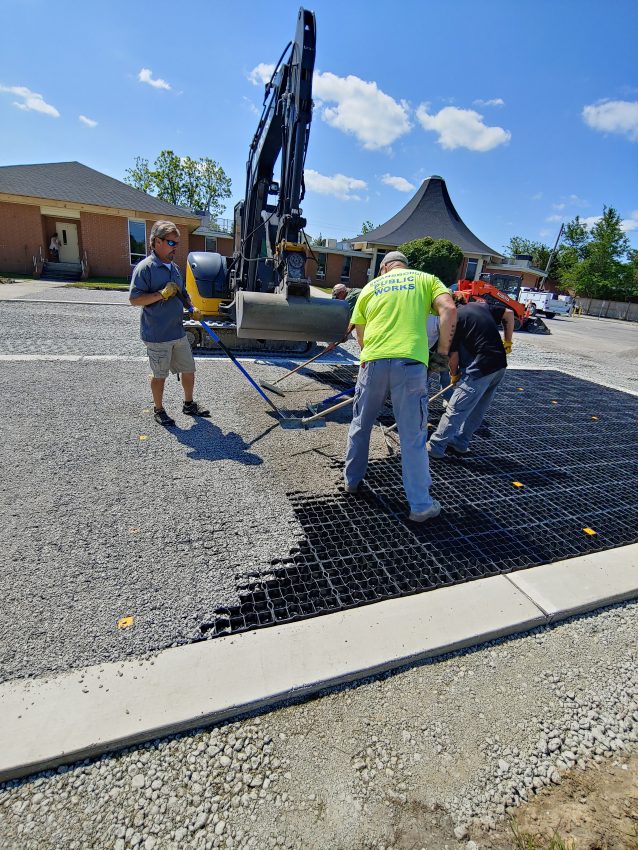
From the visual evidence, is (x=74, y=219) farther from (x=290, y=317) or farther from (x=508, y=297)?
(x=290, y=317)

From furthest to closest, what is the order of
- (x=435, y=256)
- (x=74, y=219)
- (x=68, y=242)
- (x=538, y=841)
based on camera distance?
(x=435, y=256), (x=68, y=242), (x=74, y=219), (x=538, y=841)

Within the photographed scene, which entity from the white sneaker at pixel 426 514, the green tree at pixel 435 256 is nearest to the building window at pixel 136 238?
the green tree at pixel 435 256

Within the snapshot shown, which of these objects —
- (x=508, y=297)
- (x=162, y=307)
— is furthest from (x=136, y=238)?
(x=162, y=307)

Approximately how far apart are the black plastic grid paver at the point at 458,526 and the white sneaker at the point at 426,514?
0.06 meters

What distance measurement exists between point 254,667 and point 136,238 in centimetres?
2182

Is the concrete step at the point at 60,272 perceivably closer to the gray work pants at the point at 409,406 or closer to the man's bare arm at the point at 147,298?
the man's bare arm at the point at 147,298

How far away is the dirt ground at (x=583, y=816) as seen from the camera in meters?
1.35

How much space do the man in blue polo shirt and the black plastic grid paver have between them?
1846 mm

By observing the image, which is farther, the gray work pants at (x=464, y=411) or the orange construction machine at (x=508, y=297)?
the orange construction machine at (x=508, y=297)

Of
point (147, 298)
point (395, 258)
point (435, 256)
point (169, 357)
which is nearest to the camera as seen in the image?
point (395, 258)

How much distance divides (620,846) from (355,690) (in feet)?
3.06

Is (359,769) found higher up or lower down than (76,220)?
lower down

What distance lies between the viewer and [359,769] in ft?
4.95

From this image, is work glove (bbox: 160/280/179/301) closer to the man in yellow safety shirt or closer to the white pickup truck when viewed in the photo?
the man in yellow safety shirt
